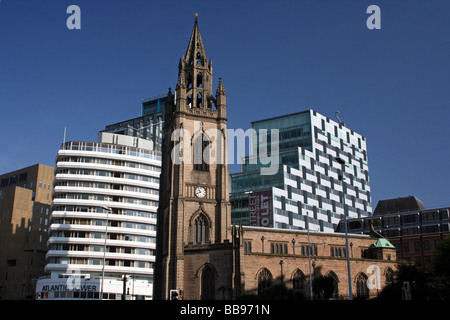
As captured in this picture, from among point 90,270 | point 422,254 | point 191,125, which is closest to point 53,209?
point 90,270

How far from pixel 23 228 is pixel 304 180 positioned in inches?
3021

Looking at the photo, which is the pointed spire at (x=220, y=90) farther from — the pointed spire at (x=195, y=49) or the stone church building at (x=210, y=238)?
the pointed spire at (x=195, y=49)

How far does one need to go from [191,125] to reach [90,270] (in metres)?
47.4

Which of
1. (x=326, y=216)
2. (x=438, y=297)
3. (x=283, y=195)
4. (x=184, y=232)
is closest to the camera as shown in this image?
(x=438, y=297)

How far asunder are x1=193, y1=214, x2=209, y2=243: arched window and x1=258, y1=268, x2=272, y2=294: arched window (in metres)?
9.30

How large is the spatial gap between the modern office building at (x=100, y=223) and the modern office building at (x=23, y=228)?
16.2 m

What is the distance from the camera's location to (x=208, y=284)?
59281 mm

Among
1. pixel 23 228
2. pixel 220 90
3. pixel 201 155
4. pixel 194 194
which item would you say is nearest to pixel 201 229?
pixel 194 194

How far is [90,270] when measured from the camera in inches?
3971

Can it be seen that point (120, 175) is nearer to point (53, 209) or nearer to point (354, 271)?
point (53, 209)

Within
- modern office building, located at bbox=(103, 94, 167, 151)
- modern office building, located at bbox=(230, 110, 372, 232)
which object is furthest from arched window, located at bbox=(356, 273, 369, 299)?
modern office building, located at bbox=(103, 94, 167, 151)

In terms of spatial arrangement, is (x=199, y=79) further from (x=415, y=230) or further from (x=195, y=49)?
(x=415, y=230)

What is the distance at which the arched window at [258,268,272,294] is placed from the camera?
195ft

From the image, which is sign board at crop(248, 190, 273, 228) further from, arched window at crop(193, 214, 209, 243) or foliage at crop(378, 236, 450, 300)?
foliage at crop(378, 236, 450, 300)
